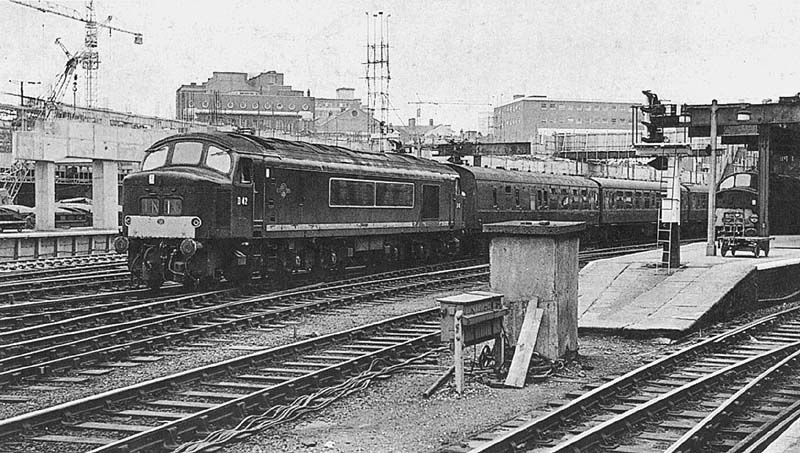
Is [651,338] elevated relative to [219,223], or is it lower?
lower

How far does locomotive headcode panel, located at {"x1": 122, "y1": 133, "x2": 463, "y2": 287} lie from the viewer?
17375 millimetres

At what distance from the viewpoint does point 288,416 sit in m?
8.72

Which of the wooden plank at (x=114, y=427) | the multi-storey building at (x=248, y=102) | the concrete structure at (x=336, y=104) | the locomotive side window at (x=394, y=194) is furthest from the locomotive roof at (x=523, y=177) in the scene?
the concrete structure at (x=336, y=104)

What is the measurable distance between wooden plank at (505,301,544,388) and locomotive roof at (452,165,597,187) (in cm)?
1688

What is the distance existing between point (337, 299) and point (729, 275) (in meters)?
6.77

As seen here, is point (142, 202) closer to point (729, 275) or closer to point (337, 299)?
point (337, 299)

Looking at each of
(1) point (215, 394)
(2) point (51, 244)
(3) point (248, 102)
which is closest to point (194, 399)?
(1) point (215, 394)

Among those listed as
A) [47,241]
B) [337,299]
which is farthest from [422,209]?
[47,241]

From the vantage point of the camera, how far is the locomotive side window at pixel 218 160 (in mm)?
17625

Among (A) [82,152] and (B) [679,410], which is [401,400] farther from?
(A) [82,152]

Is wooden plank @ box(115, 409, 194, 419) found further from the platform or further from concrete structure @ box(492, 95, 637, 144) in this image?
concrete structure @ box(492, 95, 637, 144)

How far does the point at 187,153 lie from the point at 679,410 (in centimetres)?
1149

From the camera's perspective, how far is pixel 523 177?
31438 millimetres

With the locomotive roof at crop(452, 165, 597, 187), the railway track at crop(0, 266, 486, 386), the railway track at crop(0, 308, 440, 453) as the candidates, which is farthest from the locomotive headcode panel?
the locomotive roof at crop(452, 165, 597, 187)
